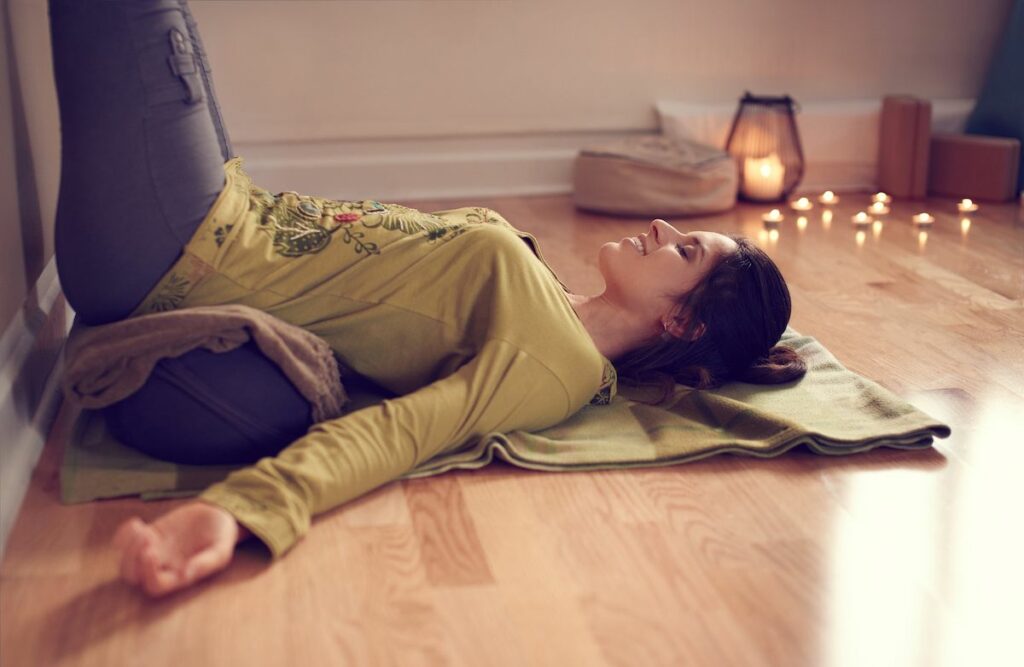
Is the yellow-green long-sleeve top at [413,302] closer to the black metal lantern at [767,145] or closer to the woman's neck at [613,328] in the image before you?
the woman's neck at [613,328]

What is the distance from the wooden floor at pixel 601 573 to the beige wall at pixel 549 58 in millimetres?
1878

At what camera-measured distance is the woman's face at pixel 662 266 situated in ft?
5.78

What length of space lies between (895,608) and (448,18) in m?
2.56

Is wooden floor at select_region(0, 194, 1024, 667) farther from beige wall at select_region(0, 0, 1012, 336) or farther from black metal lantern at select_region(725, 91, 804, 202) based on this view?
beige wall at select_region(0, 0, 1012, 336)

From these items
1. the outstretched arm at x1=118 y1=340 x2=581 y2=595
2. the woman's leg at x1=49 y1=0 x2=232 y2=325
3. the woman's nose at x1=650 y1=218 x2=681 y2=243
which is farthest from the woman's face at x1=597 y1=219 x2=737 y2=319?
the woman's leg at x1=49 y1=0 x2=232 y2=325

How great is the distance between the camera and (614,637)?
1.18 m

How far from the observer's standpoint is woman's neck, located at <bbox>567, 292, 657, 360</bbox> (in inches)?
71.1

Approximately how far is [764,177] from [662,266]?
1798 mm

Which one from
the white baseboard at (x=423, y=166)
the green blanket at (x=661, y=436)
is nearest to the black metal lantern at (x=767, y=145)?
the white baseboard at (x=423, y=166)

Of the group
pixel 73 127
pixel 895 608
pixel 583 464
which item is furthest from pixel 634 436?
pixel 73 127

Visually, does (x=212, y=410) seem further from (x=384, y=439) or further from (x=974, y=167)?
(x=974, y=167)

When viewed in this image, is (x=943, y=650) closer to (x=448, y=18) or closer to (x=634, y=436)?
(x=634, y=436)

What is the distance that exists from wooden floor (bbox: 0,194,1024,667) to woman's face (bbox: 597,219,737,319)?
29 cm

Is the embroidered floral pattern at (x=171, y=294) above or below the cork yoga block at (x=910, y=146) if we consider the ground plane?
above
